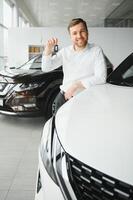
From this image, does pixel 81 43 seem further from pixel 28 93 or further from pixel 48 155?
pixel 28 93

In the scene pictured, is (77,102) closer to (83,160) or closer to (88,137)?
(88,137)

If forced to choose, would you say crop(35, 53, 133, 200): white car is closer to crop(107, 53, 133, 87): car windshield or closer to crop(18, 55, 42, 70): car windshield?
crop(107, 53, 133, 87): car windshield

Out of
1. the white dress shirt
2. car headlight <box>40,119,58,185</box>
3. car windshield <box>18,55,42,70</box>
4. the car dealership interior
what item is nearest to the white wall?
the car dealership interior

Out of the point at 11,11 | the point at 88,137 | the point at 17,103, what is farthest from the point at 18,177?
the point at 11,11

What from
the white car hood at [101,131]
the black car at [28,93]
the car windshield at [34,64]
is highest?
the car windshield at [34,64]

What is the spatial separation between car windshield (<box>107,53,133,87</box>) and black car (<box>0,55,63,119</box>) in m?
2.25

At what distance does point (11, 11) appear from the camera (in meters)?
14.4

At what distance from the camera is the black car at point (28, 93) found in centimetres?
465

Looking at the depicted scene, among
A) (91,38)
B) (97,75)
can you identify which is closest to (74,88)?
(97,75)

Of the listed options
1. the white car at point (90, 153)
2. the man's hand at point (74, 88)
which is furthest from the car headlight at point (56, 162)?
the man's hand at point (74, 88)

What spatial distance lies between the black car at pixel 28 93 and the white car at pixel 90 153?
2.93m

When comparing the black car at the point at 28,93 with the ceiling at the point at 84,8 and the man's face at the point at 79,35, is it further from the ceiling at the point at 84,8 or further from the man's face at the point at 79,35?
the ceiling at the point at 84,8

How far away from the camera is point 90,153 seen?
1165 mm

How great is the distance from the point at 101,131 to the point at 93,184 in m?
0.29
